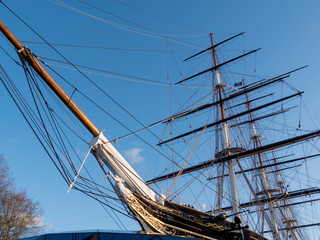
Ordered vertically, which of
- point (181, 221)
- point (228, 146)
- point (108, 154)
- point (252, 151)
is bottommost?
point (181, 221)

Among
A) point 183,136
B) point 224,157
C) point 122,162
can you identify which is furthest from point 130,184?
point 183,136

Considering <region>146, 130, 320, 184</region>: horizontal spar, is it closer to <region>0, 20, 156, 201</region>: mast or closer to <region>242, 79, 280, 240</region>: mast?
<region>242, 79, 280, 240</region>: mast

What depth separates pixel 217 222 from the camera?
11.3 m

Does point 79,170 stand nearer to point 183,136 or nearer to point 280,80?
point 183,136

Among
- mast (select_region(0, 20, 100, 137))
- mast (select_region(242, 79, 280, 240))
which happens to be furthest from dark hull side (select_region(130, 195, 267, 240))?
mast (select_region(242, 79, 280, 240))

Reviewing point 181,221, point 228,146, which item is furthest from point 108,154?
point 228,146

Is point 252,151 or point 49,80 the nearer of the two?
point 49,80

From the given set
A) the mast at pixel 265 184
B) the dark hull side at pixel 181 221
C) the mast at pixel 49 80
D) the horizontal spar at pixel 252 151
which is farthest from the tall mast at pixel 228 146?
the mast at pixel 49 80

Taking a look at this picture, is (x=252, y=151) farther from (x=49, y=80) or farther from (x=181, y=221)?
(x=49, y=80)

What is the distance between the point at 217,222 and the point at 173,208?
2041 mm

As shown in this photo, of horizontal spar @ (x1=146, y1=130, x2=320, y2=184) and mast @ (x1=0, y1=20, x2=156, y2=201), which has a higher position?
horizontal spar @ (x1=146, y1=130, x2=320, y2=184)

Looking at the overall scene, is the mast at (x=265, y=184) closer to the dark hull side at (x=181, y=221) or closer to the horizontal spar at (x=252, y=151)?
the horizontal spar at (x=252, y=151)

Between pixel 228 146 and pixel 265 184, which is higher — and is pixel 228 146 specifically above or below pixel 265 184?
below

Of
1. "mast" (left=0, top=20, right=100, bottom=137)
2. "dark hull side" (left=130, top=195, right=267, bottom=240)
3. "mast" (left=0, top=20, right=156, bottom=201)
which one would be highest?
"mast" (left=0, top=20, right=100, bottom=137)
